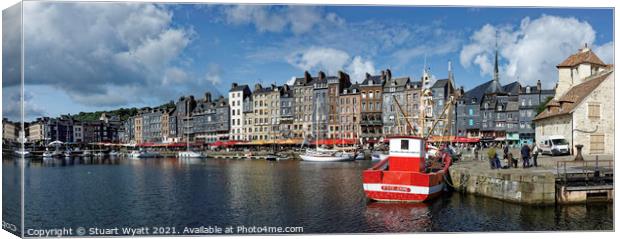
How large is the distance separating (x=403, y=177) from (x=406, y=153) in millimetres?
861

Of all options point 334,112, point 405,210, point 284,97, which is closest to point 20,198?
point 405,210

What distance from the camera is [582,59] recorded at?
15.6 metres

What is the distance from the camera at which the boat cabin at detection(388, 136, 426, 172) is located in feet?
58.8

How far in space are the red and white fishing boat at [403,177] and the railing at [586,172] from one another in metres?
4.10

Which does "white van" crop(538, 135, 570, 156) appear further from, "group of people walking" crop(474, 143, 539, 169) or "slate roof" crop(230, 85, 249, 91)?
"slate roof" crop(230, 85, 249, 91)

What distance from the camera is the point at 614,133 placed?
44.0ft

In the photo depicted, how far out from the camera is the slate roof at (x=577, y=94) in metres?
Answer: 15.9

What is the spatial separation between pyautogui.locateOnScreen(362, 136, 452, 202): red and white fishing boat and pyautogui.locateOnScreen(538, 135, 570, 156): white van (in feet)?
16.2

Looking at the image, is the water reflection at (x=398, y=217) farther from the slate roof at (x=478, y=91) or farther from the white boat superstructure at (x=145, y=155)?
the white boat superstructure at (x=145, y=155)

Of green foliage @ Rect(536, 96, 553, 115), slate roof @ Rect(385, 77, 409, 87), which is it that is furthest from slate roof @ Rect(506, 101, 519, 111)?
slate roof @ Rect(385, 77, 409, 87)

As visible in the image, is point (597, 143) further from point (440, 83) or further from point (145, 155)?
point (145, 155)

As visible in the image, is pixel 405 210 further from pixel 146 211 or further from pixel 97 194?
pixel 97 194

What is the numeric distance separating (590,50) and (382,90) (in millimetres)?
15400

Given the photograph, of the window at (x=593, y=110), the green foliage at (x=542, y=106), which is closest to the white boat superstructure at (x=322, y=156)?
the green foliage at (x=542, y=106)
